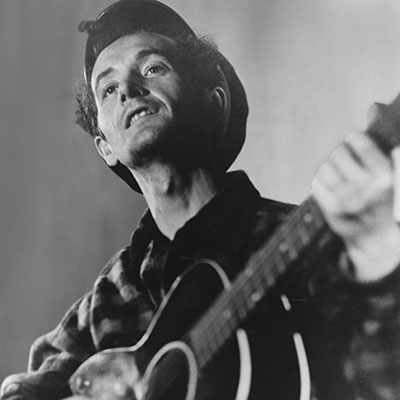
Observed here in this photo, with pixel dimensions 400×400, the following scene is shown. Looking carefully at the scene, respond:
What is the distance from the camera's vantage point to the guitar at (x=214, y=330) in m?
1.43

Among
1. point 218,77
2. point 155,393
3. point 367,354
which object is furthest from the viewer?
point 218,77

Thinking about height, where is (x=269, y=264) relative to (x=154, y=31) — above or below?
below

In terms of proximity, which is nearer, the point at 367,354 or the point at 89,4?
the point at 367,354

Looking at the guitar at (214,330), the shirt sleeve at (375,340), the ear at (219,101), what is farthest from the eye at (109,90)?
the shirt sleeve at (375,340)

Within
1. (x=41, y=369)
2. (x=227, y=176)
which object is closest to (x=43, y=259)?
(x=41, y=369)

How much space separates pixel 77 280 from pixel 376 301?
697mm

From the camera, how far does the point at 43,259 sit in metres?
1.81

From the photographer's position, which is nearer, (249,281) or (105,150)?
(249,281)

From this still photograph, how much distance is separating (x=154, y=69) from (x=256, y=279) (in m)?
0.54

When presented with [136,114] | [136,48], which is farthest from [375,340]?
[136,48]

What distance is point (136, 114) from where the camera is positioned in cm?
167

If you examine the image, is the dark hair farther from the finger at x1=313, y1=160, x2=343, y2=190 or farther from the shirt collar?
the finger at x1=313, y1=160, x2=343, y2=190

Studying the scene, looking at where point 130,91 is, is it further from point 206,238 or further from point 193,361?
point 193,361

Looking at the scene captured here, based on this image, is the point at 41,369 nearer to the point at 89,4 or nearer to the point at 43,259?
the point at 43,259
